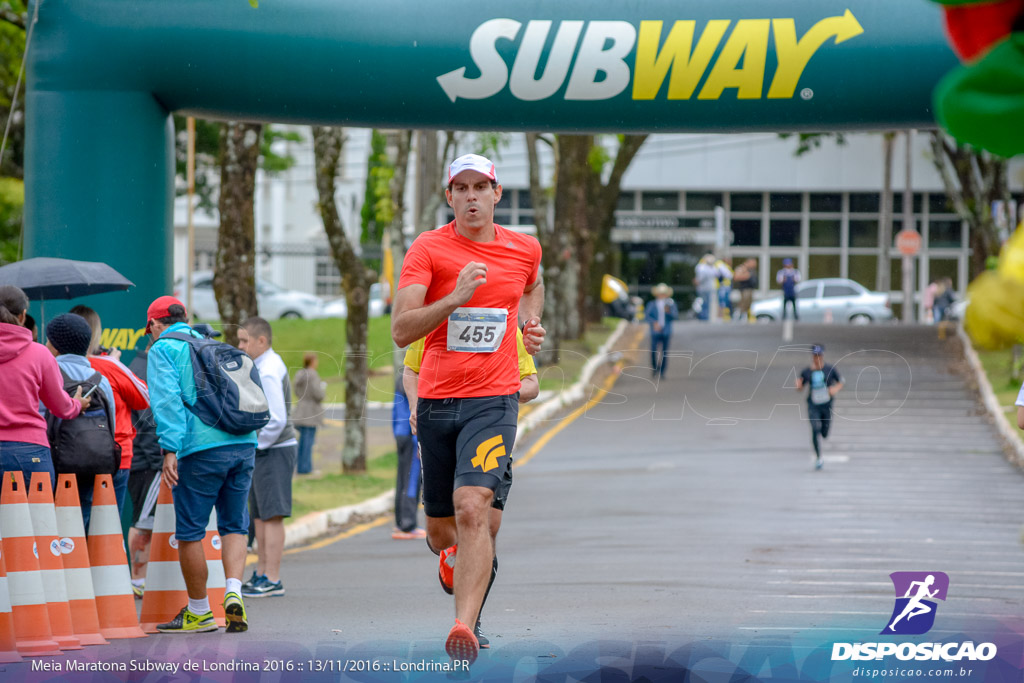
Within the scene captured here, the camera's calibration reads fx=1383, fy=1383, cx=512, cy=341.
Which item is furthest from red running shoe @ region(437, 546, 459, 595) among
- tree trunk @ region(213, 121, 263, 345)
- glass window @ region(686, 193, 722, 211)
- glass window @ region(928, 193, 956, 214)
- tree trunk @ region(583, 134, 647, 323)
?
glass window @ region(928, 193, 956, 214)

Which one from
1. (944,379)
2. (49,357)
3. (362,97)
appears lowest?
(944,379)

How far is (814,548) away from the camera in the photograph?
426 inches

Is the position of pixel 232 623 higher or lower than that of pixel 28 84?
lower

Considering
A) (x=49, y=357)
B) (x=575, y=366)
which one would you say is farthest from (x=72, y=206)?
(x=575, y=366)

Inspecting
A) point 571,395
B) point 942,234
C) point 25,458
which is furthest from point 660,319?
point 942,234

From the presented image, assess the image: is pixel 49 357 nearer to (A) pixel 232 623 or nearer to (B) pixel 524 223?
(A) pixel 232 623

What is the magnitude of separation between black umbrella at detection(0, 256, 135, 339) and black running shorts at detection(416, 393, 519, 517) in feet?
8.83

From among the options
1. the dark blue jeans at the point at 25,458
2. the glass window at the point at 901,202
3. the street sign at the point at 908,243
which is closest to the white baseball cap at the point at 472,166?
the dark blue jeans at the point at 25,458

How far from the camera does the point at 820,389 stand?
16156mm

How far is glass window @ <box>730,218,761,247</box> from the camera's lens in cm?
5016

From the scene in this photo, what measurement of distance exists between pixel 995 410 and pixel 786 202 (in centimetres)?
3101

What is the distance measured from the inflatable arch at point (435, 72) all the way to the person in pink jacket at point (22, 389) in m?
1.57

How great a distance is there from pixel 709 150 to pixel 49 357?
43.5 meters

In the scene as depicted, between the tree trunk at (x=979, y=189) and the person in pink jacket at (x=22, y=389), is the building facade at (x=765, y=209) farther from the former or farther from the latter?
the person in pink jacket at (x=22, y=389)
